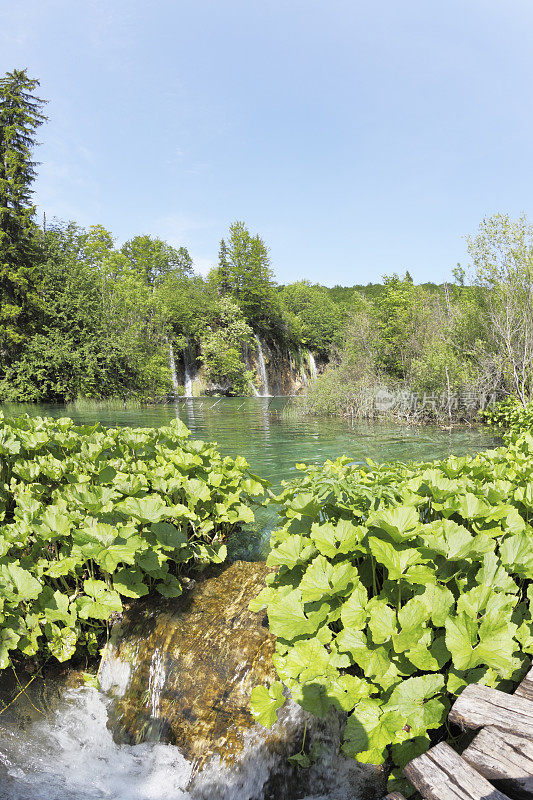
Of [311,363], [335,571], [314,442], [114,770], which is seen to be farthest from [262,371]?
[335,571]

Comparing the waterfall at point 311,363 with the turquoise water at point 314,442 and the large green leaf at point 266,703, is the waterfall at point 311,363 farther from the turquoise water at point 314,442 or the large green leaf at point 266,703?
the large green leaf at point 266,703

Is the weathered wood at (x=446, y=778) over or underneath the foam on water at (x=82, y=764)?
over

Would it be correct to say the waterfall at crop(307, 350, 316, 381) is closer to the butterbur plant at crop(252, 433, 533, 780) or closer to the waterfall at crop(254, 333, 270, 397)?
the waterfall at crop(254, 333, 270, 397)

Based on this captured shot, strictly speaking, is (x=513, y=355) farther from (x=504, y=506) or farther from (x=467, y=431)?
(x=504, y=506)

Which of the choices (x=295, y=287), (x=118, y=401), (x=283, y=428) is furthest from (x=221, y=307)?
(x=283, y=428)

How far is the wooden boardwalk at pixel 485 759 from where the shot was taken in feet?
5.05

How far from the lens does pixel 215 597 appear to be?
311 centimetres

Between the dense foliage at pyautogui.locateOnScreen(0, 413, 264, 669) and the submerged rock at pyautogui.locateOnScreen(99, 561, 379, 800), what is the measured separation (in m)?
0.21

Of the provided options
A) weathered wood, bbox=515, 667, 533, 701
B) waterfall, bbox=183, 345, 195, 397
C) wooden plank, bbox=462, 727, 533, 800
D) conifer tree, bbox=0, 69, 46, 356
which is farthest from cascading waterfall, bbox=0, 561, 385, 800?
waterfall, bbox=183, 345, 195, 397

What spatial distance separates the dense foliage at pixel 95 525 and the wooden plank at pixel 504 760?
6.01ft

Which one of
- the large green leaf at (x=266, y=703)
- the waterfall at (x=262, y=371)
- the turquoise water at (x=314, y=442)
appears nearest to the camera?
the large green leaf at (x=266, y=703)

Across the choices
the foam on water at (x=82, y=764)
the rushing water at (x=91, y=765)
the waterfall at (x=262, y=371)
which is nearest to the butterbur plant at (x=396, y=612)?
the rushing water at (x=91, y=765)

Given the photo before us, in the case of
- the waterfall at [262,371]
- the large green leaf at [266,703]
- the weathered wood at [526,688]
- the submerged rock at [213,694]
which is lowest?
the submerged rock at [213,694]

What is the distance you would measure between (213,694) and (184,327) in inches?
1482
